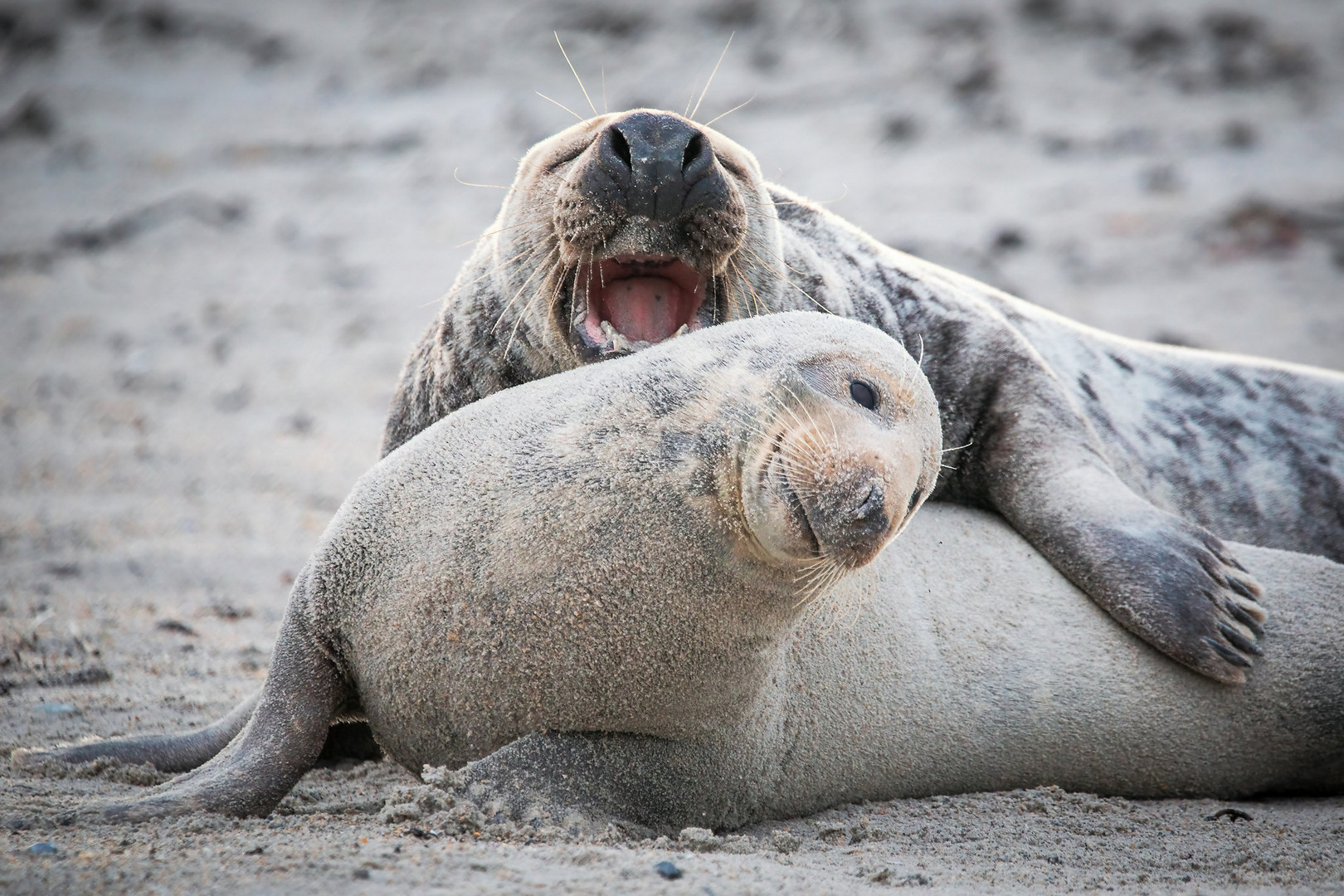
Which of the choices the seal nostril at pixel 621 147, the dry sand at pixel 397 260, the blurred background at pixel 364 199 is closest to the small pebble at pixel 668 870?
the dry sand at pixel 397 260

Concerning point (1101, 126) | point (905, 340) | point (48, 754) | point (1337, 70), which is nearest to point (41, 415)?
point (48, 754)

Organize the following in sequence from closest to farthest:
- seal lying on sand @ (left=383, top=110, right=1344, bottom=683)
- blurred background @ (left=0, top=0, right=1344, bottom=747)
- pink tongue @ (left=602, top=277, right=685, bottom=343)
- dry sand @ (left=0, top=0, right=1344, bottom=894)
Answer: dry sand @ (left=0, top=0, right=1344, bottom=894)
seal lying on sand @ (left=383, top=110, right=1344, bottom=683)
pink tongue @ (left=602, top=277, right=685, bottom=343)
blurred background @ (left=0, top=0, right=1344, bottom=747)

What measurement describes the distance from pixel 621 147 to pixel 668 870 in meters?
1.60

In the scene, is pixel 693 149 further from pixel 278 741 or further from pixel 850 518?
pixel 278 741

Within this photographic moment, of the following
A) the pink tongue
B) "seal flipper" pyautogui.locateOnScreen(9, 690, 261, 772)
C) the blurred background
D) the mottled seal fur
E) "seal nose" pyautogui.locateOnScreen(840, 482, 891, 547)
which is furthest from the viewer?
the blurred background

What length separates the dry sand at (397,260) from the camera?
257 centimetres

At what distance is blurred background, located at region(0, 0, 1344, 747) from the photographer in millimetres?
5277

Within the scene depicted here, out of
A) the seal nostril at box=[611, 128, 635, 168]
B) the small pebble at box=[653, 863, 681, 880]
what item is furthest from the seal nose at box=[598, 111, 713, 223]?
the small pebble at box=[653, 863, 681, 880]

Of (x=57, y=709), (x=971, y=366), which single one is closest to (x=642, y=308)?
(x=971, y=366)

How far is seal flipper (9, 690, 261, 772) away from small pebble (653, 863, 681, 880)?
1.25 m

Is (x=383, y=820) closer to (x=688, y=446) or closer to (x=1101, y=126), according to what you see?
(x=688, y=446)

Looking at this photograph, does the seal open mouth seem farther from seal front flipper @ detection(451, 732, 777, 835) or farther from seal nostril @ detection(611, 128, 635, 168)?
seal front flipper @ detection(451, 732, 777, 835)

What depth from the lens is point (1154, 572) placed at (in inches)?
131

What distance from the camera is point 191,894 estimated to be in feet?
6.48
